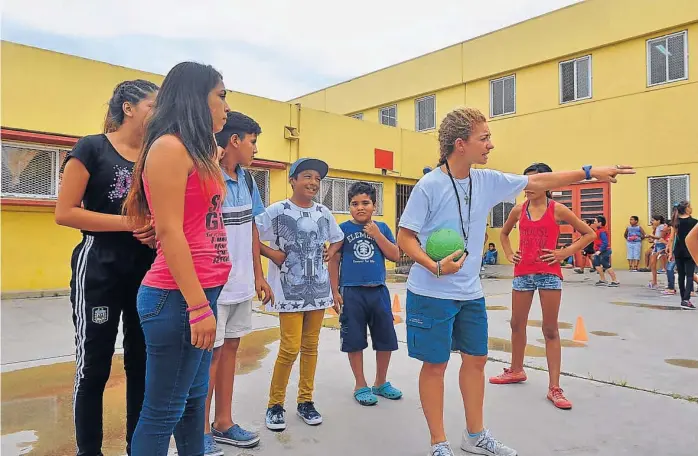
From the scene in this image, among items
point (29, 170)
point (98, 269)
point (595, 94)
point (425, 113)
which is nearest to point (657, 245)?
point (595, 94)

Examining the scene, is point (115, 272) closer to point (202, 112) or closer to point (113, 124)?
point (113, 124)

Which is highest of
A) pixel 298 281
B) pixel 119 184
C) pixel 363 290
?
pixel 119 184

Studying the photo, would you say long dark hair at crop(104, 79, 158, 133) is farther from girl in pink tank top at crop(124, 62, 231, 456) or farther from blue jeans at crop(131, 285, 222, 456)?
blue jeans at crop(131, 285, 222, 456)

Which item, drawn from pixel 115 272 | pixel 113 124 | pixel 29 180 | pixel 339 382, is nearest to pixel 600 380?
pixel 339 382

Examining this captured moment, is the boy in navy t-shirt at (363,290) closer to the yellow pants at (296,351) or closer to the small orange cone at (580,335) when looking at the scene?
the yellow pants at (296,351)

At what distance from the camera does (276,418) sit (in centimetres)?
325

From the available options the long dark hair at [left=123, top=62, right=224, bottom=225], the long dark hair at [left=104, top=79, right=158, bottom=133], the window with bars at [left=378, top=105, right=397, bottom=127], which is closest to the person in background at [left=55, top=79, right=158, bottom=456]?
the long dark hair at [left=104, top=79, right=158, bottom=133]

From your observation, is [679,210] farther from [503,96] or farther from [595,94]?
[503,96]

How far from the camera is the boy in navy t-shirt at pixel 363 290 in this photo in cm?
381

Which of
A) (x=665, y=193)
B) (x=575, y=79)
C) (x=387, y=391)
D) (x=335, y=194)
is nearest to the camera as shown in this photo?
(x=387, y=391)

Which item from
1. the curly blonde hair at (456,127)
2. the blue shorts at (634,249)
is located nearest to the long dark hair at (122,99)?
the curly blonde hair at (456,127)

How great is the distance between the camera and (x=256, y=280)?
330 cm

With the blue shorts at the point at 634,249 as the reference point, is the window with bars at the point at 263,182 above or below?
above

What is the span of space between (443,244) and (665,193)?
15197 mm
